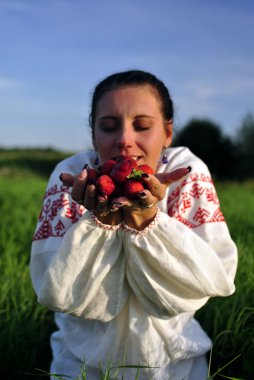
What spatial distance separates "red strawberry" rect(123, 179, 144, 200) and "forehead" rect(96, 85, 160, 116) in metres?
0.44

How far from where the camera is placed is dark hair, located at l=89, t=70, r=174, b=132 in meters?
1.80

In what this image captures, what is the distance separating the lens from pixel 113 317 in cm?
170

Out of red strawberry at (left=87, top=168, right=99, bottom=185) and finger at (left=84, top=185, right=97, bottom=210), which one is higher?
red strawberry at (left=87, top=168, right=99, bottom=185)

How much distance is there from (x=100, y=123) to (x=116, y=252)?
0.47m

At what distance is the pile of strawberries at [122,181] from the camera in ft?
4.43

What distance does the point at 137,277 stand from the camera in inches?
63.2

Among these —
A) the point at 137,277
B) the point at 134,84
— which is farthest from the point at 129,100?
the point at 137,277

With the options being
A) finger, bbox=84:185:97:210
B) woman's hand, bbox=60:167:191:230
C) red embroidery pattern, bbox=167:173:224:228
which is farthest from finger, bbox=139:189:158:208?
red embroidery pattern, bbox=167:173:224:228

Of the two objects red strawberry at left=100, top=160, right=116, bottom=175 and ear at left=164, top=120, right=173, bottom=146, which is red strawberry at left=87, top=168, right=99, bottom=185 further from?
ear at left=164, top=120, right=173, bottom=146

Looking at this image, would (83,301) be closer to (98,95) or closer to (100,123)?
(100,123)

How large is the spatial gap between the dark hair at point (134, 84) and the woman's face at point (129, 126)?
0.03m

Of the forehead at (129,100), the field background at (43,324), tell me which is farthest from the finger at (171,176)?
the field background at (43,324)

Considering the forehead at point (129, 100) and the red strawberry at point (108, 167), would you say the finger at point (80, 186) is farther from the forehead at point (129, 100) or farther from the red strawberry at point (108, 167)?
the forehead at point (129, 100)

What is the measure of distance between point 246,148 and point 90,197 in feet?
63.3
